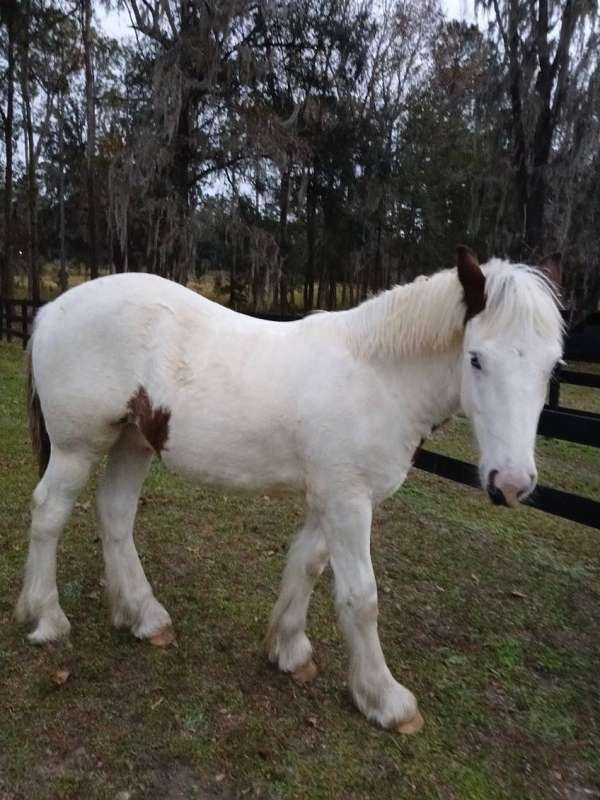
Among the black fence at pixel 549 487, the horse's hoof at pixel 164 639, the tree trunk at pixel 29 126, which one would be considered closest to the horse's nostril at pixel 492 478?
the black fence at pixel 549 487

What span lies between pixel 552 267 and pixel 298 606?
1694 millimetres

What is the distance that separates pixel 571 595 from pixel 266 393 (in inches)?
93.4

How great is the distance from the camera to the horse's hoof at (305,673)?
2484mm

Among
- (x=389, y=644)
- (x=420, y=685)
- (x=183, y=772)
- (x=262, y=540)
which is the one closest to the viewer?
(x=183, y=772)

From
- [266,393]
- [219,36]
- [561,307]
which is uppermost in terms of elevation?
[219,36]

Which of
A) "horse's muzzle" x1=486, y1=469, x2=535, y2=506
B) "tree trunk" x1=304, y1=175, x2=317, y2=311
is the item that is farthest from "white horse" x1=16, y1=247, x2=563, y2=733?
"tree trunk" x1=304, y1=175, x2=317, y2=311

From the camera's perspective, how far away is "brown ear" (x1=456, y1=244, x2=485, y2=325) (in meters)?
1.83

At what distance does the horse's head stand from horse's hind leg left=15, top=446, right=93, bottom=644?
5.55 ft

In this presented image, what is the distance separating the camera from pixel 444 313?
2.04 meters

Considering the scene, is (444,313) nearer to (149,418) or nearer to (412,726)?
(149,418)

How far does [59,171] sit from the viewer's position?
21.4 metres

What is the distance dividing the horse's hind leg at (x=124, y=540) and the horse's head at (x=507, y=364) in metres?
1.59

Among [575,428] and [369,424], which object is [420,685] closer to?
[369,424]

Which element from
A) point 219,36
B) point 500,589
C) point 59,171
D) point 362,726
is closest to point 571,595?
point 500,589
